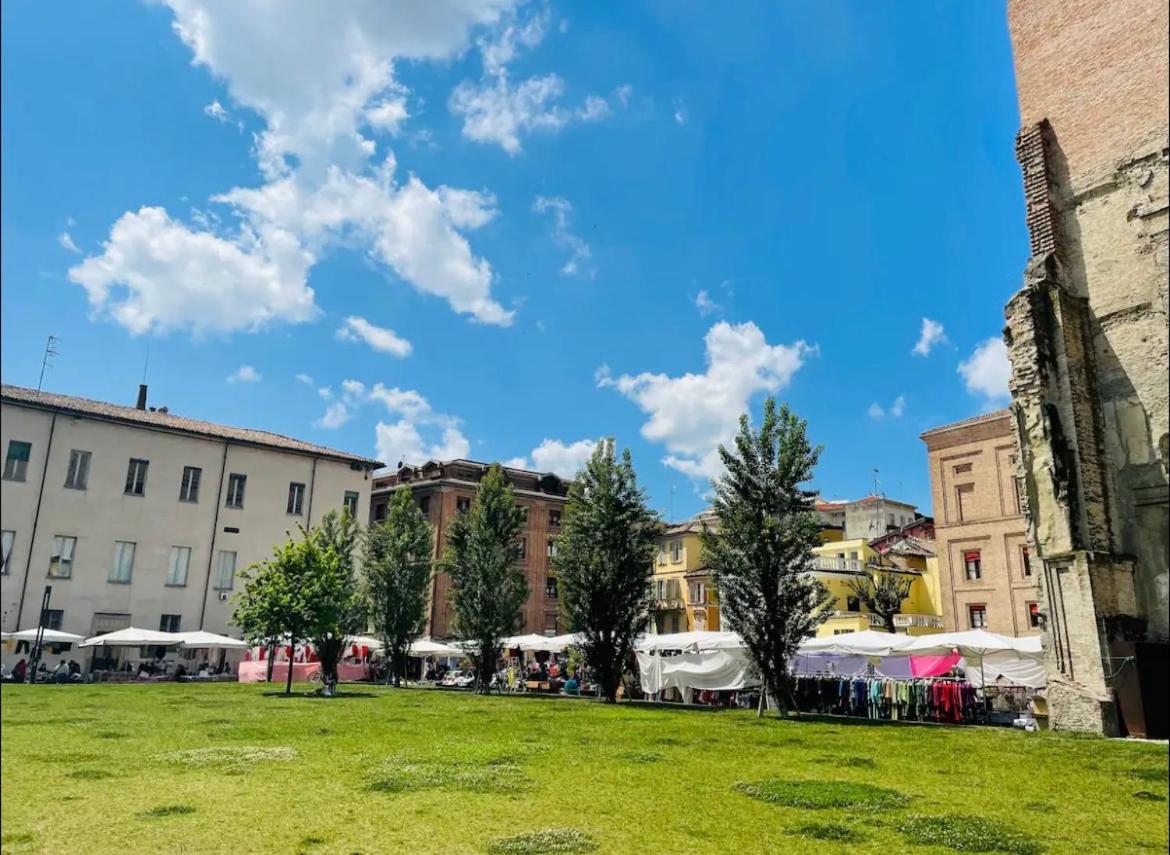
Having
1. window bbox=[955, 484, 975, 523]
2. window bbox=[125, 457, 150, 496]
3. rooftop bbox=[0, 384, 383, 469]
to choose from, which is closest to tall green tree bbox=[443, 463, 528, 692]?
window bbox=[955, 484, 975, 523]

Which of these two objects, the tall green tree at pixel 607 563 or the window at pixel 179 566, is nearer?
the window at pixel 179 566

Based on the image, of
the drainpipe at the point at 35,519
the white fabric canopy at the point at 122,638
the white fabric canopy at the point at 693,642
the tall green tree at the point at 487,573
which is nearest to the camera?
the drainpipe at the point at 35,519

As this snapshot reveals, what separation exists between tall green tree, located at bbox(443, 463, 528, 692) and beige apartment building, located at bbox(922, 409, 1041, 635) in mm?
27788

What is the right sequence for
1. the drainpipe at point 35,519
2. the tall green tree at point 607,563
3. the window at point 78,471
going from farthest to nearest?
the tall green tree at point 607,563 < the window at point 78,471 < the drainpipe at point 35,519

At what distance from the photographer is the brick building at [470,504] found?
64.5 metres

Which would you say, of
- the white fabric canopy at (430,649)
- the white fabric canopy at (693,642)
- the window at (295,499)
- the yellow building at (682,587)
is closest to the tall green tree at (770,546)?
the white fabric canopy at (693,642)

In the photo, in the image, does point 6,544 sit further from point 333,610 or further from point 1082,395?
point 333,610

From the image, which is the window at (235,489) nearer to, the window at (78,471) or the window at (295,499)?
the window at (295,499)

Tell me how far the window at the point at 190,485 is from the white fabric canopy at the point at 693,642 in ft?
85.5

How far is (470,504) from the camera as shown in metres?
65.1

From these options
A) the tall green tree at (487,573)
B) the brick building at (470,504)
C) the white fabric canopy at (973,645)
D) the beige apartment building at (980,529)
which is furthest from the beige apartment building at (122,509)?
the brick building at (470,504)

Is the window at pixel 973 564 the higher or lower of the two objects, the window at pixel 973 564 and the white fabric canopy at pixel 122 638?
the higher

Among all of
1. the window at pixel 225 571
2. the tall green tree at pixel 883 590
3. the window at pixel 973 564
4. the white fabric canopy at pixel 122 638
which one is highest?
the window at pixel 973 564

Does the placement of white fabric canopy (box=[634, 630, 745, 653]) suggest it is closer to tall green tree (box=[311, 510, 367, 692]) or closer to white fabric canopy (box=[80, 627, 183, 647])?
tall green tree (box=[311, 510, 367, 692])
